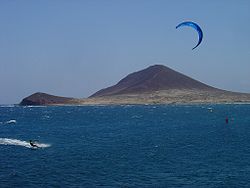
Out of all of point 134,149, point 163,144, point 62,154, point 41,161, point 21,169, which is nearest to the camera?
point 21,169

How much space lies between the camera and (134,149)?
2408 inches

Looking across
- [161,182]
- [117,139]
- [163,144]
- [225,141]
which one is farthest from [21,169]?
[225,141]

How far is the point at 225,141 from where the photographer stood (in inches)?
2803

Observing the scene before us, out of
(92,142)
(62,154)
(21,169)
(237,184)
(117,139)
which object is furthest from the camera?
(117,139)

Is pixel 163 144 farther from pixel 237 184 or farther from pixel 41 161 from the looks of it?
pixel 237 184

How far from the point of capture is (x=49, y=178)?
4156cm

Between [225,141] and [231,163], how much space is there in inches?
909

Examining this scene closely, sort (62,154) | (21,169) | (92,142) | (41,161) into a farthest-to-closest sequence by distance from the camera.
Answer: (92,142)
(62,154)
(41,161)
(21,169)

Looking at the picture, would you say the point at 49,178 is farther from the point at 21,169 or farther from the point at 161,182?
the point at 161,182

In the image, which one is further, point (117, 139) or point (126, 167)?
point (117, 139)

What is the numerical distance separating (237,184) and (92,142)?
116ft

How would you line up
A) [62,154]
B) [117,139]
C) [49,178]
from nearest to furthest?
[49,178]
[62,154]
[117,139]

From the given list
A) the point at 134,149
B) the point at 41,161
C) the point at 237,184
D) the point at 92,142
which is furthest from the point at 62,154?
the point at 237,184

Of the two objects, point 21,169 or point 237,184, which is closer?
point 237,184
